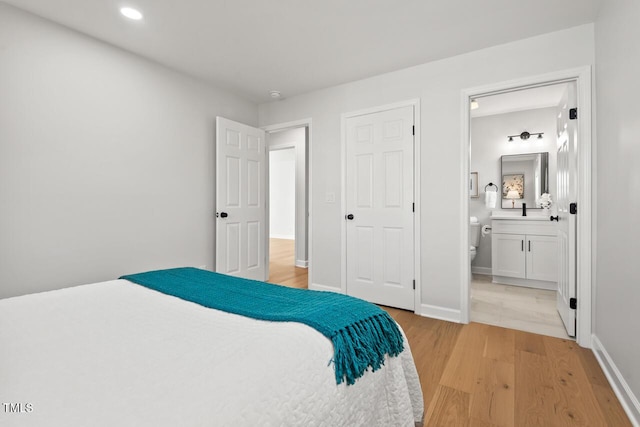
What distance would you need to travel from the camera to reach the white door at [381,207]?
3039 millimetres

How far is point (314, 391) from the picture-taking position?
842mm

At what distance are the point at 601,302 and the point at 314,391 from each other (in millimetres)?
2272

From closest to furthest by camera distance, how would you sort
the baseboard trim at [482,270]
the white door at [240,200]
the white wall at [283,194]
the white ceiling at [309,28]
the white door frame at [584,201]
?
the white ceiling at [309,28] < the white door frame at [584,201] < the white door at [240,200] < the baseboard trim at [482,270] < the white wall at [283,194]

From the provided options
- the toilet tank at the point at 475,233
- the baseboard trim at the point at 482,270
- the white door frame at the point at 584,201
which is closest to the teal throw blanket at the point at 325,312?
the white door frame at the point at 584,201

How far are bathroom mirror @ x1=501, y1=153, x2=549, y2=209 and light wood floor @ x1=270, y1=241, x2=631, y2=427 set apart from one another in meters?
2.63

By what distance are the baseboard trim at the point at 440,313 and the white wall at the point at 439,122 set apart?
29 mm

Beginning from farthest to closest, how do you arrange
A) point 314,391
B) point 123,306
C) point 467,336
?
point 467,336
point 123,306
point 314,391

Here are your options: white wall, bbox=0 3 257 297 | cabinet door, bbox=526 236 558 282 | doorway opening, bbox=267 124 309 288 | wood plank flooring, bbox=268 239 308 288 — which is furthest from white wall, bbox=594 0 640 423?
white wall, bbox=0 3 257 297

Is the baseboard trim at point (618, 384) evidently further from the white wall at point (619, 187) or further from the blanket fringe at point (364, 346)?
the blanket fringe at point (364, 346)

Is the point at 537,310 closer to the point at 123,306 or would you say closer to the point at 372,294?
the point at 372,294

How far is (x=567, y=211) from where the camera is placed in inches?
96.0

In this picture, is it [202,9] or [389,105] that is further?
[389,105]

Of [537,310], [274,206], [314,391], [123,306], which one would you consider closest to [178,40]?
[123,306]

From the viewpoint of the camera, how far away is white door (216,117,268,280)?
11.2ft
